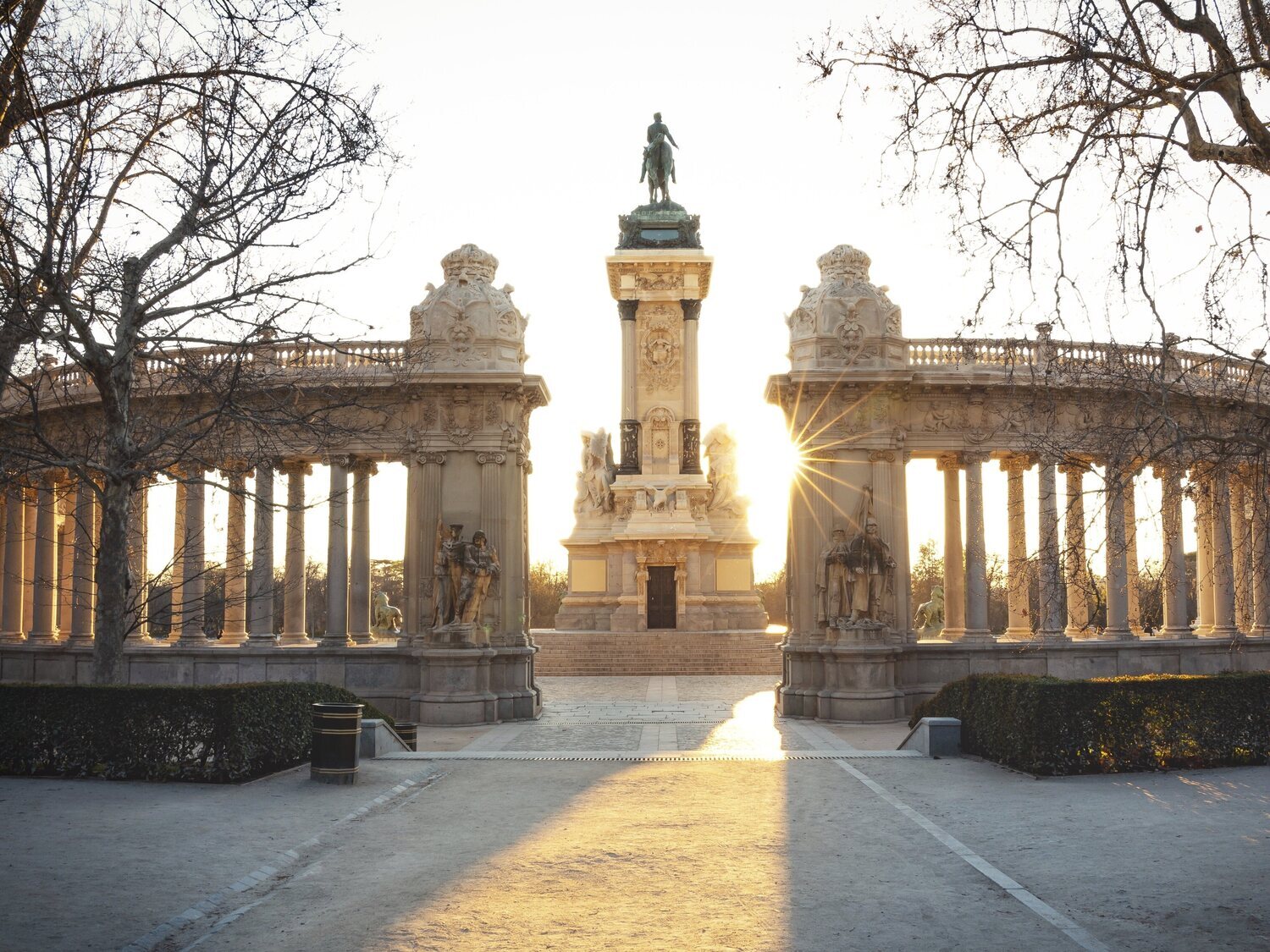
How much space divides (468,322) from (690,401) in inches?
946

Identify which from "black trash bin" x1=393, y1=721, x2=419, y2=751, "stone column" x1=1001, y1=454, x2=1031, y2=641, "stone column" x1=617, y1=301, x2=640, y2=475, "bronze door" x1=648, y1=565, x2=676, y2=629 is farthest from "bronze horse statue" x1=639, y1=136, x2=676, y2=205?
"black trash bin" x1=393, y1=721, x2=419, y2=751

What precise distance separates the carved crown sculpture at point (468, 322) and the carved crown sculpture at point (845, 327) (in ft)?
21.5

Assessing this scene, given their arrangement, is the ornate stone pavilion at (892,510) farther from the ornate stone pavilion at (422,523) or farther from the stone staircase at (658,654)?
the stone staircase at (658,654)

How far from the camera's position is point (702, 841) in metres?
13.5

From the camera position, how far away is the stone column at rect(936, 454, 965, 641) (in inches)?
1281

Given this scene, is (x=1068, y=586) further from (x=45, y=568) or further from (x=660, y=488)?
(x=45, y=568)

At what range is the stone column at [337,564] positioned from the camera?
30.2 metres

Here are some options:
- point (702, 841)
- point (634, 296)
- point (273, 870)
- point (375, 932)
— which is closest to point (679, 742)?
point (702, 841)

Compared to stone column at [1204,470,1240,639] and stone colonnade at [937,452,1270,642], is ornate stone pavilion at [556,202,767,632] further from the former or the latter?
stone column at [1204,470,1240,639]

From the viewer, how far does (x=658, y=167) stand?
56594 millimetres

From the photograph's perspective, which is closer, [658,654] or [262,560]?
[262,560]

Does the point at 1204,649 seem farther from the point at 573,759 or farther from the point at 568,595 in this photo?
the point at 568,595

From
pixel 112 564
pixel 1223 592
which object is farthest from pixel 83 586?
pixel 1223 592

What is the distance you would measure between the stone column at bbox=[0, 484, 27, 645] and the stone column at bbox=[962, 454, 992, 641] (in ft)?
83.8
